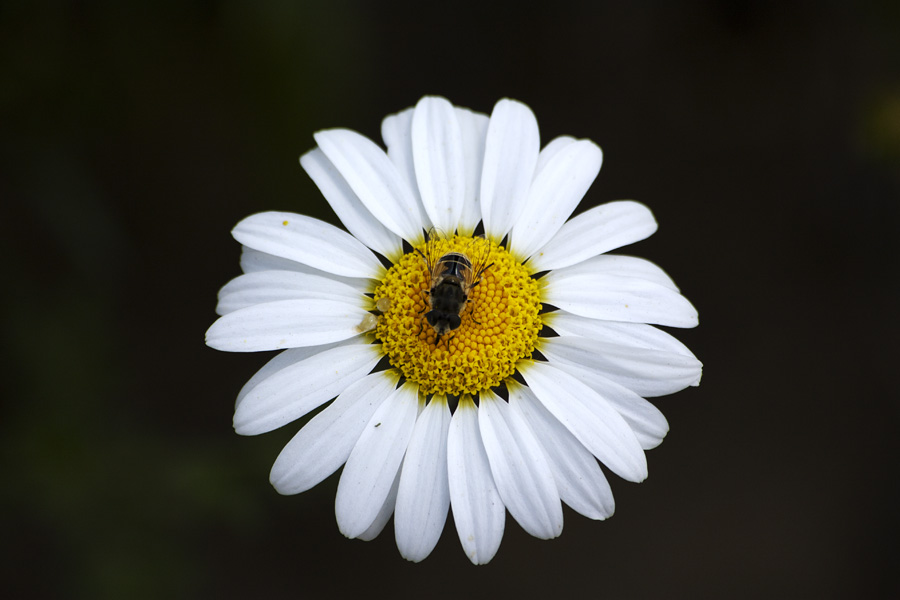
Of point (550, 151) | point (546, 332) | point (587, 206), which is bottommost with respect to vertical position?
point (546, 332)

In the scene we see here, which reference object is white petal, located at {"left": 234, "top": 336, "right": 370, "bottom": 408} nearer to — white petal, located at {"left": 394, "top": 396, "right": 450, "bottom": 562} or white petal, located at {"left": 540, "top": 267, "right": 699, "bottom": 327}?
white petal, located at {"left": 394, "top": 396, "right": 450, "bottom": 562}

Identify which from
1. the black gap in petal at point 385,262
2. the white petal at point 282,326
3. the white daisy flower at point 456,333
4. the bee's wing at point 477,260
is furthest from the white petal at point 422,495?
the black gap in petal at point 385,262

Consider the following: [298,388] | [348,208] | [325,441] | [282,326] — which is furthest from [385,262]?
[325,441]

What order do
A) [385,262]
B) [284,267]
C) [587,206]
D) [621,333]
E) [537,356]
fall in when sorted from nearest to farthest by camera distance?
[621,333], [284,267], [537,356], [385,262], [587,206]

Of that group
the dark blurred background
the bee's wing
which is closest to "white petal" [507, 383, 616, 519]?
the bee's wing

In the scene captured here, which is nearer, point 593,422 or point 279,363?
point 593,422

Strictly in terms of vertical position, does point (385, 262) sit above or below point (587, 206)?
below

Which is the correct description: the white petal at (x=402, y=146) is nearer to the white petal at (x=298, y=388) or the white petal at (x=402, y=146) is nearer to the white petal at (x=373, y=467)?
the white petal at (x=298, y=388)

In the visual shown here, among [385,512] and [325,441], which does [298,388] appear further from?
[385,512]
